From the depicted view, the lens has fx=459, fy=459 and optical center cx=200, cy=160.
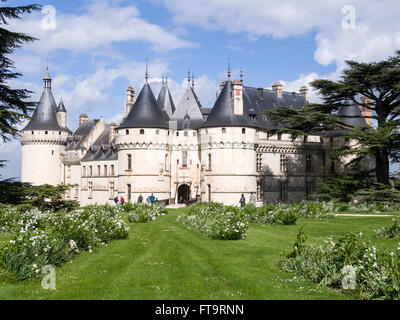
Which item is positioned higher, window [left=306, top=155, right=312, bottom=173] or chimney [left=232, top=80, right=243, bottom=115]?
chimney [left=232, top=80, right=243, bottom=115]

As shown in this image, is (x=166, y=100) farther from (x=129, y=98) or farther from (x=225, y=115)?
(x=225, y=115)

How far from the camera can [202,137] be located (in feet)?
128

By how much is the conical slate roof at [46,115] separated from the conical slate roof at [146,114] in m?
17.8

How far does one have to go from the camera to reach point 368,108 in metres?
33.3

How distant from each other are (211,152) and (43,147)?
970 inches

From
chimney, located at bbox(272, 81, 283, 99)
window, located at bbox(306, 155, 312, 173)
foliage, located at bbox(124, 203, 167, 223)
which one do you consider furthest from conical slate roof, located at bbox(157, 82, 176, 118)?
foliage, located at bbox(124, 203, 167, 223)

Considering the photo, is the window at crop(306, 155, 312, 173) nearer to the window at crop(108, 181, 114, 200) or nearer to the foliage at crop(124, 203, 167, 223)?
the window at crop(108, 181, 114, 200)

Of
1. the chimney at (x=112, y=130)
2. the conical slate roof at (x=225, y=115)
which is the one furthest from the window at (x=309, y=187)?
the chimney at (x=112, y=130)

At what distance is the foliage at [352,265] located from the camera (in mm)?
8094

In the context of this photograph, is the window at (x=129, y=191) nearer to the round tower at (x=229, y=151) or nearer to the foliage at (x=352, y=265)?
the round tower at (x=229, y=151)

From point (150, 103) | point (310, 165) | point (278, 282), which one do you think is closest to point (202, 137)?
point (150, 103)

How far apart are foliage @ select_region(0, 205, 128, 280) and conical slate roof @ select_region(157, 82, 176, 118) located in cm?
2640

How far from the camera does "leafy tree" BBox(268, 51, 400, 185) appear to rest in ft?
99.9

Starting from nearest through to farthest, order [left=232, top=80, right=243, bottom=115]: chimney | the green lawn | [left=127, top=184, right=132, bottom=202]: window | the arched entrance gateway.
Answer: the green lawn < [left=232, top=80, right=243, bottom=115]: chimney < [left=127, top=184, right=132, bottom=202]: window < the arched entrance gateway
